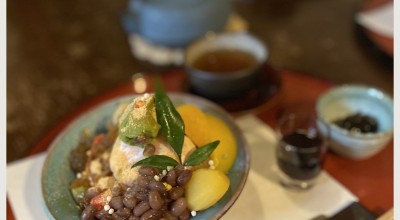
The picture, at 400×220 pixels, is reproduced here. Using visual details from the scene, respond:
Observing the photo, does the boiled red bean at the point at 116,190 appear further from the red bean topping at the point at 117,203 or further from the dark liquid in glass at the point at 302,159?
the dark liquid in glass at the point at 302,159

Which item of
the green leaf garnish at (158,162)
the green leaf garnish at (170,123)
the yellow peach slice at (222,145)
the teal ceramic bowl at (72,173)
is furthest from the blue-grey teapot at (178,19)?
the green leaf garnish at (158,162)

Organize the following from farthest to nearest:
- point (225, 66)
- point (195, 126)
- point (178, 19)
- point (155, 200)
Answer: point (178, 19), point (225, 66), point (195, 126), point (155, 200)

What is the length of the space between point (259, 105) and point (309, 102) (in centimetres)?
17

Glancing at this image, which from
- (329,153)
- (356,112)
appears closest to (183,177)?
(329,153)

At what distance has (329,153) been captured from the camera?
1162mm

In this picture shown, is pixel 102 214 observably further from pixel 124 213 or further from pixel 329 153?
pixel 329 153

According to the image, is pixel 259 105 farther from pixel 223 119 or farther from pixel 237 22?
pixel 237 22

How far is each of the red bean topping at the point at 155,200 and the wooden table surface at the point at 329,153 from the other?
405 millimetres

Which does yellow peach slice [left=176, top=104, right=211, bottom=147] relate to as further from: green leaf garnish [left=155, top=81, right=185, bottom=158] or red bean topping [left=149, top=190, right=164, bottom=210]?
red bean topping [left=149, top=190, right=164, bottom=210]

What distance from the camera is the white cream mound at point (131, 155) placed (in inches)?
34.9

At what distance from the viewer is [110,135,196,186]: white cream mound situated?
89 centimetres

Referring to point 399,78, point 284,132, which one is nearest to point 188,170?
point 284,132

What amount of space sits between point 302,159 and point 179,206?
35 cm

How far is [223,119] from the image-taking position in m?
1.08
